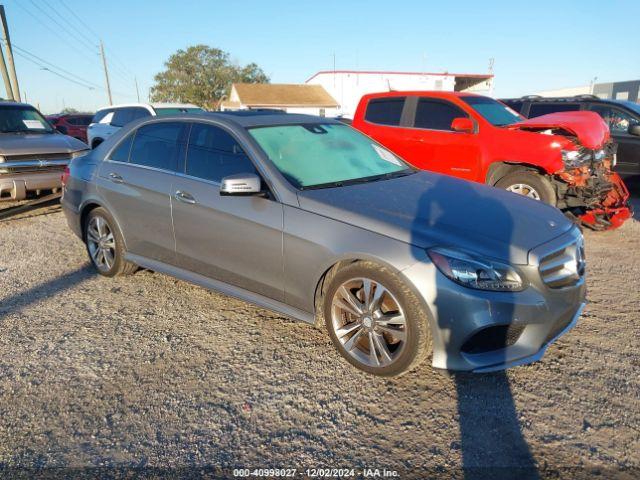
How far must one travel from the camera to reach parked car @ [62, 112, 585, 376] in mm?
2783

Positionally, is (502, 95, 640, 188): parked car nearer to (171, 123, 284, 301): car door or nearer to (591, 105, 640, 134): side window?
(591, 105, 640, 134): side window

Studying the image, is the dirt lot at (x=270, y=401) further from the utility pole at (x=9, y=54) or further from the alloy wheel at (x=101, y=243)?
the utility pole at (x=9, y=54)

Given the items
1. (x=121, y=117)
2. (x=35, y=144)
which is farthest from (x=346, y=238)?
(x=121, y=117)

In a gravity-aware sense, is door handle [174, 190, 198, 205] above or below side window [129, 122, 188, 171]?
below

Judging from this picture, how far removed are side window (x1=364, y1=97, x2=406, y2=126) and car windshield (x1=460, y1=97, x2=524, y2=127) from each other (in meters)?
1.03

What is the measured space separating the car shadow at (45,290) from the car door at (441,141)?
15.6 feet

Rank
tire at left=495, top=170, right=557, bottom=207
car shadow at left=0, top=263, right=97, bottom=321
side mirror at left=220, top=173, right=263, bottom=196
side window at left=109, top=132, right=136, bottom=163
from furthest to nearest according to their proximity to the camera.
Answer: tire at left=495, top=170, right=557, bottom=207 < side window at left=109, top=132, right=136, bottom=163 < car shadow at left=0, top=263, right=97, bottom=321 < side mirror at left=220, top=173, right=263, bottom=196

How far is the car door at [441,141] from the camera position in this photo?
266 inches

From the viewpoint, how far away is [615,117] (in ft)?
28.7

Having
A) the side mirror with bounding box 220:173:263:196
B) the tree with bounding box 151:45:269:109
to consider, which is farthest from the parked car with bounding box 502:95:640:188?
the tree with bounding box 151:45:269:109

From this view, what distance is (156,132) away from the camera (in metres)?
4.38

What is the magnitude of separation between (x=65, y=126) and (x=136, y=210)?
19567 mm

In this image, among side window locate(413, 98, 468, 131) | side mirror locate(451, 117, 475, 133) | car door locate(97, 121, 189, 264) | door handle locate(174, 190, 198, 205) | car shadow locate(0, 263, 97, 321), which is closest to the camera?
door handle locate(174, 190, 198, 205)

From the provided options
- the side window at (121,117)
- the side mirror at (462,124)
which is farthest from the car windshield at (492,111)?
the side window at (121,117)
